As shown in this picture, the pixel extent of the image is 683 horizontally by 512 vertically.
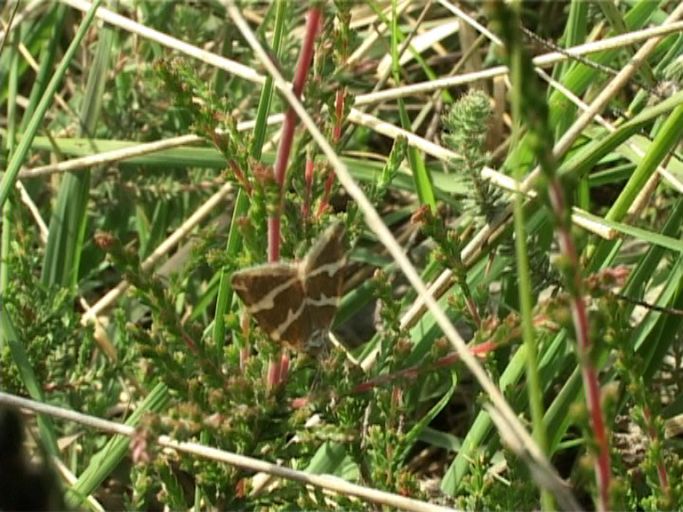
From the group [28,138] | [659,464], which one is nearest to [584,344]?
[659,464]

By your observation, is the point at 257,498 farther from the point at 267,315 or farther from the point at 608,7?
the point at 608,7

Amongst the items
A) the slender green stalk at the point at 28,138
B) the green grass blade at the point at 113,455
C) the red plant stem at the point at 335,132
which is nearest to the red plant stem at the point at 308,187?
the red plant stem at the point at 335,132

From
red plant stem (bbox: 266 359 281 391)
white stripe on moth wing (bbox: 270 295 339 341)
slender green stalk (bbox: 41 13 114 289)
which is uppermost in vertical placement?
white stripe on moth wing (bbox: 270 295 339 341)

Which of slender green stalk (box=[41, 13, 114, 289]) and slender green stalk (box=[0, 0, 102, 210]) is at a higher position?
slender green stalk (box=[0, 0, 102, 210])

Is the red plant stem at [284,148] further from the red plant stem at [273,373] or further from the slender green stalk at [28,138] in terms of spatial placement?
the slender green stalk at [28,138]

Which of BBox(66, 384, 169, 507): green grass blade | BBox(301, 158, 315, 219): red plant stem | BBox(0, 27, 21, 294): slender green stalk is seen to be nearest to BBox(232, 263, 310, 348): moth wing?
BBox(301, 158, 315, 219): red plant stem

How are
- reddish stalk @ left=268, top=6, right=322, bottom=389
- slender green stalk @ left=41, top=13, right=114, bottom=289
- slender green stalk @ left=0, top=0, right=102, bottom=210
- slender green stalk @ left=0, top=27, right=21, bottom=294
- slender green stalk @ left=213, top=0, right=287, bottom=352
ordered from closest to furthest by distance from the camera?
reddish stalk @ left=268, top=6, right=322, bottom=389 < slender green stalk @ left=213, top=0, right=287, bottom=352 < slender green stalk @ left=0, top=0, right=102, bottom=210 < slender green stalk @ left=0, top=27, right=21, bottom=294 < slender green stalk @ left=41, top=13, right=114, bottom=289

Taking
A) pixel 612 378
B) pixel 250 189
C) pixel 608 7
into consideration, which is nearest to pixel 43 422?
pixel 250 189

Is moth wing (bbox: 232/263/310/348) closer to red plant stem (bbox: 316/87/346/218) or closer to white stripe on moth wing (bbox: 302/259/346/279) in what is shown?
white stripe on moth wing (bbox: 302/259/346/279)
